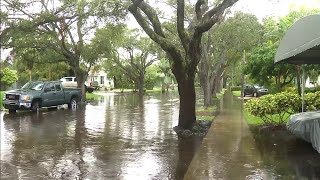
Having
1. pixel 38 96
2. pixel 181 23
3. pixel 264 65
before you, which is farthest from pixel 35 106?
pixel 264 65

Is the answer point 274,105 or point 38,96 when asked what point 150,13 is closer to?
point 274,105

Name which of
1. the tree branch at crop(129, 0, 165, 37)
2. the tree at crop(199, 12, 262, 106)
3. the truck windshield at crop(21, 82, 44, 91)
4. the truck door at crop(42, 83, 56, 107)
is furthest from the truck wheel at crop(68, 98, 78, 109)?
the tree branch at crop(129, 0, 165, 37)

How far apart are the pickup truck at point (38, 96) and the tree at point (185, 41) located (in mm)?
10611

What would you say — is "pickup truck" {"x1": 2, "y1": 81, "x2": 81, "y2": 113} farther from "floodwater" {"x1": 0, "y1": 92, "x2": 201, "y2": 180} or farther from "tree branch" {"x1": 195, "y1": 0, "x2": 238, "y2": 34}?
"tree branch" {"x1": 195, "y1": 0, "x2": 238, "y2": 34}

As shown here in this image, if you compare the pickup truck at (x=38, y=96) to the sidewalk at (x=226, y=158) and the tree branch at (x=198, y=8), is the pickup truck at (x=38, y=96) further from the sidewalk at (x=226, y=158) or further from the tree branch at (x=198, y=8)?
→ the tree branch at (x=198, y=8)

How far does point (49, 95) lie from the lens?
77.2 ft

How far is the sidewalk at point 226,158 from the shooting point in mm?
7816

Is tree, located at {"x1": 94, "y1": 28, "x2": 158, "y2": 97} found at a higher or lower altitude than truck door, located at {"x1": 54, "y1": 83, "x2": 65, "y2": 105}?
higher

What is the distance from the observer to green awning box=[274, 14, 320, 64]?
30.3 feet

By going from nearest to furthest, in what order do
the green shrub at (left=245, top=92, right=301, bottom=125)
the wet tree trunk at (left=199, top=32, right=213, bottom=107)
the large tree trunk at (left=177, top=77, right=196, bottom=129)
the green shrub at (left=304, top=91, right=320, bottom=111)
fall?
1. the green shrub at (left=245, top=92, right=301, bottom=125)
2. the large tree trunk at (left=177, top=77, right=196, bottom=129)
3. the green shrub at (left=304, top=91, right=320, bottom=111)
4. the wet tree trunk at (left=199, top=32, right=213, bottom=107)

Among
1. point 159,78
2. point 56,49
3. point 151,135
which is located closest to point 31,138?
point 151,135

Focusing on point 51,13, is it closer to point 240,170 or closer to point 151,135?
point 151,135

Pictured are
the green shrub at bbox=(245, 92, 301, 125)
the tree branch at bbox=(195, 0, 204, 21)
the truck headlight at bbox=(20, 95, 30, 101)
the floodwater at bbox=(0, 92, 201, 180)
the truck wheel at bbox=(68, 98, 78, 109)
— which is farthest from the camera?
the truck wheel at bbox=(68, 98, 78, 109)

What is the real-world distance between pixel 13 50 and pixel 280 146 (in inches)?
889
